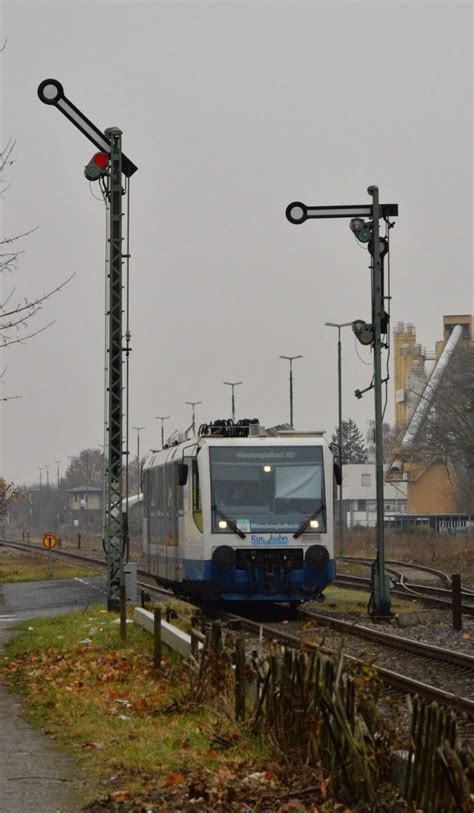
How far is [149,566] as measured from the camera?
1225 inches

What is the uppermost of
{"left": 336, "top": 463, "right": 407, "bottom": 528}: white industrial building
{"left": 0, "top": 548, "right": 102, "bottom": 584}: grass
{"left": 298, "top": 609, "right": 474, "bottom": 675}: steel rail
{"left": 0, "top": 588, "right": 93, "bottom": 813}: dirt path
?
{"left": 336, "top": 463, "right": 407, "bottom": 528}: white industrial building

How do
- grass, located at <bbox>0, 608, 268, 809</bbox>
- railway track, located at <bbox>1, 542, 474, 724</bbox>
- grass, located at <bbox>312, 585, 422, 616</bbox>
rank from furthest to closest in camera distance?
grass, located at <bbox>312, 585, 422, 616</bbox> < railway track, located at <bbox>1, 542, 474, 724</bbox> < grass, located at <bbox>0, 608, 268, 809</bbox>

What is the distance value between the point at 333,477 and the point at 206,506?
7.31 ft

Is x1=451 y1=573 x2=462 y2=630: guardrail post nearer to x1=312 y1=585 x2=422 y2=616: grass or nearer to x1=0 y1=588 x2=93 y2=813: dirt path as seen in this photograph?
x1=312 y1=585 x2=422 y2=616: grass

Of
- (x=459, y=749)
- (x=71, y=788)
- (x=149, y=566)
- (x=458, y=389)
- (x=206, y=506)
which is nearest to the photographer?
(x=459, y=749)

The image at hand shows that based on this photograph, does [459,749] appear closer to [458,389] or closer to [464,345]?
[458,389]

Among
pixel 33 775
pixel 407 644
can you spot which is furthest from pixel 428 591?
pixel 33 775

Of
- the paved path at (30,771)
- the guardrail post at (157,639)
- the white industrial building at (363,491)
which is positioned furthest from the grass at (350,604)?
the white industrial building at (363,491)

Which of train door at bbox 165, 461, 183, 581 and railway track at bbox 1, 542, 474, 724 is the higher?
train door at bbox 165, 461, 183, 581

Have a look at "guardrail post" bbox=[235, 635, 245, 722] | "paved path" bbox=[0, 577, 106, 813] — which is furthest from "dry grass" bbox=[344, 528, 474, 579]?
"guardrail post" bbox=[235, 635, 245, 722]

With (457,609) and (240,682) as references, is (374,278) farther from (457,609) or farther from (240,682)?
(240,682)

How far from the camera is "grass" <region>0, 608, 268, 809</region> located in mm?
9195

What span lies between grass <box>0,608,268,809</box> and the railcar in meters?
3.57

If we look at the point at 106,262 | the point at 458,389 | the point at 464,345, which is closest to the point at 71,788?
the point at 106,262
